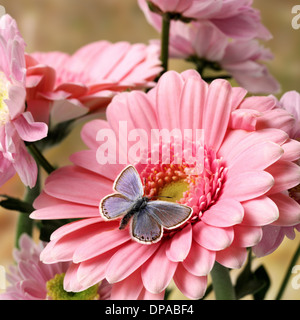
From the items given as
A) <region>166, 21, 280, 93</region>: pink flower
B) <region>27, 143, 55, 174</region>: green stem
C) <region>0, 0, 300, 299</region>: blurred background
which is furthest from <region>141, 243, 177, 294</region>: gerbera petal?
<region>0, 0, 300, 299</region>: blurred background

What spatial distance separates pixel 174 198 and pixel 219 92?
7 centimetres

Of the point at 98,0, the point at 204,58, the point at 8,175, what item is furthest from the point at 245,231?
the point at 98,0

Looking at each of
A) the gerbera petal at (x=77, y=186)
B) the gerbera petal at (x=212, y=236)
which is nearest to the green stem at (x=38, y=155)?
the gerbera petal at (x=77, y=186)

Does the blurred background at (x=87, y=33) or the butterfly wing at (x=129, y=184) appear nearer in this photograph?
the butterfly wing at (x=129, y=184)

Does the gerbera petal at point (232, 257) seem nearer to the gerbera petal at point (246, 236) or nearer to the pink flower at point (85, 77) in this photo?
the gerbera petal at point (246, 236)

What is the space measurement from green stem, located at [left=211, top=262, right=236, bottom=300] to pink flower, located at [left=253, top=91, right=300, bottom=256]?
0.03m

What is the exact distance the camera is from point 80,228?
0.98 feet

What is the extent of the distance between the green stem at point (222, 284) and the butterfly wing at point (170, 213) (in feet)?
0.24

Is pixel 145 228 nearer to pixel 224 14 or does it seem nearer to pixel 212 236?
pixel 212 236

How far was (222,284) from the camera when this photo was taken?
331 mm

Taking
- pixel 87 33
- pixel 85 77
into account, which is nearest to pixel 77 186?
pixel 85 77

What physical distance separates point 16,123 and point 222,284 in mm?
164

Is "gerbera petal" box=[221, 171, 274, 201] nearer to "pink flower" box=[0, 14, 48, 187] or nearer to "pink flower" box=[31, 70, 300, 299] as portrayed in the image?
"pink flower" box=[31, 70, 300, 299]

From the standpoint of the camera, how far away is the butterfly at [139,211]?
0.27m
